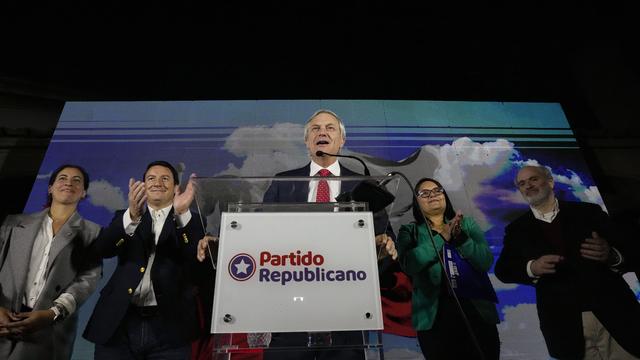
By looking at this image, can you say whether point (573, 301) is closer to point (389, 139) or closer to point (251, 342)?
point (389, 139)

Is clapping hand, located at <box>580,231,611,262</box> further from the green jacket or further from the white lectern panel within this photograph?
the white lectern panel

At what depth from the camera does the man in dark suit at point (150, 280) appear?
269 cm

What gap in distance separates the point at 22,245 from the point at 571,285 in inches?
160

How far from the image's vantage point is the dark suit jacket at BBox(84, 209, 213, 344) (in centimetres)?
276

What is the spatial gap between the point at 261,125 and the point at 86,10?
1.94m

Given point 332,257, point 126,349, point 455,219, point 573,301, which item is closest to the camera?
point 332,257

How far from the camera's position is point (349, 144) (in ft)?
12.4

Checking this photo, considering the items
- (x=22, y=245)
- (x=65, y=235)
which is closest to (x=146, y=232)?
(x=65, y=235)

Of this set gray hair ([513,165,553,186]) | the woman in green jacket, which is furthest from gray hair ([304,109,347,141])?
gray hair ([513,165,553,186])

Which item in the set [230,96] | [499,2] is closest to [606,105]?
[499,2]

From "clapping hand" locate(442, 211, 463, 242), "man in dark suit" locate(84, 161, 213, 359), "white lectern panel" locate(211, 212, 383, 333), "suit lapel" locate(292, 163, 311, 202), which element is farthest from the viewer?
"clapping hand" locate(442, 211, 463, 242)

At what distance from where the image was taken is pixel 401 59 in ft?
13.5

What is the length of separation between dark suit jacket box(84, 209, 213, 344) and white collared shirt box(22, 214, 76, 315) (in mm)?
201

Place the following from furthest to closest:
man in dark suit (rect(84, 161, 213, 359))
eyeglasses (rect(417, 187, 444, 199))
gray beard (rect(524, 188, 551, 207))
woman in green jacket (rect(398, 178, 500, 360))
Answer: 1. gray beard (rect(524, 188, 551, 207))
2. eyeglasses (rect(417, 187, 444, 199))
3. woman in green jacket (rect(398, 178, 500, 360))
4. man in dark suit (rect(84, 161, 213, 359))
